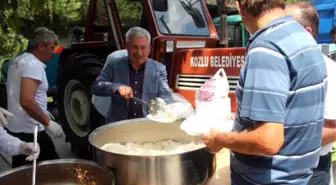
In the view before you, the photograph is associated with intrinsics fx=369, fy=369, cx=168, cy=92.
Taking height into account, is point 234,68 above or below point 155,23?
below

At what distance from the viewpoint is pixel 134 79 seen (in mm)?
2854

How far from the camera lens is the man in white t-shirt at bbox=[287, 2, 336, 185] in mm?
1543

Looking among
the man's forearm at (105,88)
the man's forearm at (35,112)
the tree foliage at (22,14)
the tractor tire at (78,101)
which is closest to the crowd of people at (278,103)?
the man's forearm at (105,88)

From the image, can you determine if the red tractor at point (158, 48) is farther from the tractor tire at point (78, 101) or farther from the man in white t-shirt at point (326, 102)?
the man in white t-shirt at point (326, 102)

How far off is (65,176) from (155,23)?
2407 millimetres

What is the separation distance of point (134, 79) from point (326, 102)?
5.26 feet

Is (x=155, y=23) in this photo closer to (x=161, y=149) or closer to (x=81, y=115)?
(x=81, y=115)

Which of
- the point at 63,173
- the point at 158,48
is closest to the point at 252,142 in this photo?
the point at 63,173

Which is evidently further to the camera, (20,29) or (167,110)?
(20,29)

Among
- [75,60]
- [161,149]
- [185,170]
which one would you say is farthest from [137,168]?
[75,60]

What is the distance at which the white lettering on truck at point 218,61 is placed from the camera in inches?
131

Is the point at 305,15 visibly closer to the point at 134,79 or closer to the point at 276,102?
the point at 276,102

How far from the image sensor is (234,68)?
132 inches

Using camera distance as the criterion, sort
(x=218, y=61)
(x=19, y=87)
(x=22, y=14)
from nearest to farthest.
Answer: (x=19, y=87)
(x=22, y=14)
(x=218, y=61)
